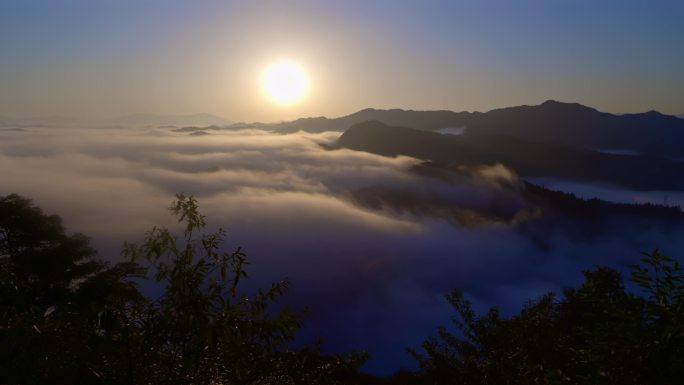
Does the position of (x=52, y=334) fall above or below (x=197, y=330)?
below

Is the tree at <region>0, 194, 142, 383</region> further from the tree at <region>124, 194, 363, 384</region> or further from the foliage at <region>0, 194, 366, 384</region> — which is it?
the tree at <region>124, 194, 363, 384</region>

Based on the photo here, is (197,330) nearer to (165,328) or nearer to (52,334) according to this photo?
(165,328)

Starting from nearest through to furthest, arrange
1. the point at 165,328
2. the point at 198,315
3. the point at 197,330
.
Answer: the point at 198,315 → the point at 197,330 → the point at 165,328

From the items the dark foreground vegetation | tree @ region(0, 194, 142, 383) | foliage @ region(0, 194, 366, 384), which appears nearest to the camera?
the dark foreground vegetation

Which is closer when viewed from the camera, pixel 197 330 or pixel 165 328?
pixel 197 330

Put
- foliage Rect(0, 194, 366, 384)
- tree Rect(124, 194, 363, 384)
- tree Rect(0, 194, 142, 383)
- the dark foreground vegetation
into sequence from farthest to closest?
1. tree Rect(0, 194, 142, 383)
2. foliage Rect(0, 194, 366, 384)
3. the dark foreground vegetation
4. tree Rect(124, 194, 363, 384)

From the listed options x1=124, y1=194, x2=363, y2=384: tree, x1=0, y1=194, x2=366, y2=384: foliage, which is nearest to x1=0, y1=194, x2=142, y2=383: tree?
x1=0, y1=194, x2=366, y2=384: foliage

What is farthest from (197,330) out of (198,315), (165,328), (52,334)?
(52,334)

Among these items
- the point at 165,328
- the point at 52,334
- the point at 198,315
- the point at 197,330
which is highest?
the point at 198,315

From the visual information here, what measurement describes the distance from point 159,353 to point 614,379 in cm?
1057

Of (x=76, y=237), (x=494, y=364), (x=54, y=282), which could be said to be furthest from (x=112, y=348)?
(x=76, y=237)

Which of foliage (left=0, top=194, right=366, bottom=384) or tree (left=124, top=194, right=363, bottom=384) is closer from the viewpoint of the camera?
tree (left=124, top=194, right=363, bottom=384)

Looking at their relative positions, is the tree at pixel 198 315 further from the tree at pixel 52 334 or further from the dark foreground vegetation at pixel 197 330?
the tree at pixel 52 334

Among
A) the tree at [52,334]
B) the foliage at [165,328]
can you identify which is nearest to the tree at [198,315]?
the foliage at [165,328]
